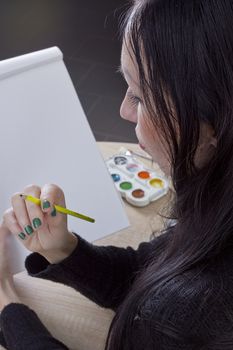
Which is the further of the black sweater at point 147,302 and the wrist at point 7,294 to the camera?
the wrist at point 7,294

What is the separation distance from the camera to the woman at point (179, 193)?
508mm

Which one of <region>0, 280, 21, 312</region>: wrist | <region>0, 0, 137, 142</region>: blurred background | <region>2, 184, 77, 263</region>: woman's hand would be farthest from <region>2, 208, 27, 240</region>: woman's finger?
<region>0, 0, 137, 142</region>: blurred background

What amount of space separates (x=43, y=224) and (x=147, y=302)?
0.24 metres

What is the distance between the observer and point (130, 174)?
100 cm

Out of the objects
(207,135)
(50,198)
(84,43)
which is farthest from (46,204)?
(84,43)

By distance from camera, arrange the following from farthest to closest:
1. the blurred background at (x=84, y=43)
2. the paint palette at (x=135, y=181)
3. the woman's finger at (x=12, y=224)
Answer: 1. the blurred background at (x=84, y=43)
2. the paint palette at (x=135, y=181)
3. the woman's finger at (x=12, y=224)

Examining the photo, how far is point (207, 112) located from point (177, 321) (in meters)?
0.27

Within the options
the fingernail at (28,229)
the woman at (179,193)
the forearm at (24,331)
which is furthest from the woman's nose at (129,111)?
the forearm at (24,331)

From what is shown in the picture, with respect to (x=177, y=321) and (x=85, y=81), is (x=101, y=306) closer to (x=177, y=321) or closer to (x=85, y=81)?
(x=177, y=321)

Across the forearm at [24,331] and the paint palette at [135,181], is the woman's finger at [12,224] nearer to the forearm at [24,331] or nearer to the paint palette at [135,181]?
the forearm at [24,331]

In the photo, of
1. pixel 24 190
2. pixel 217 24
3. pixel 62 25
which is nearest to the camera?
pixel 217 24

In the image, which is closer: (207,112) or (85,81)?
(207,112)

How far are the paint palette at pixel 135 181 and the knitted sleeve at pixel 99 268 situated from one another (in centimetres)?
14

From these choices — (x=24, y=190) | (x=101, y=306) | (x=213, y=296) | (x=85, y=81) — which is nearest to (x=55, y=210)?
(x=24, y=190)
